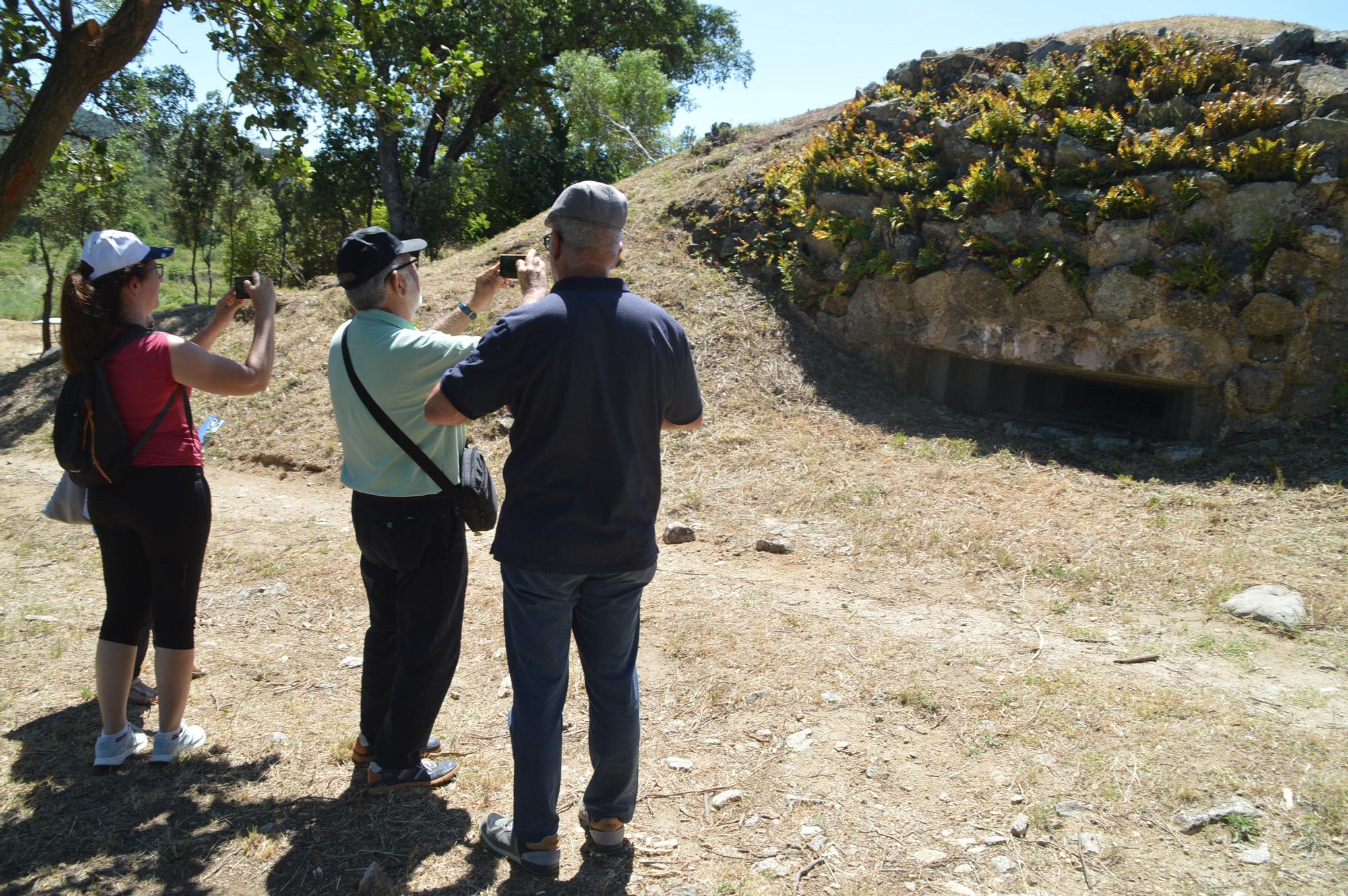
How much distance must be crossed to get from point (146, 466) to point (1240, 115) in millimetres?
7595

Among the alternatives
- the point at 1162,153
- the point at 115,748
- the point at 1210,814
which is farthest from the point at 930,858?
the point at 1162,153

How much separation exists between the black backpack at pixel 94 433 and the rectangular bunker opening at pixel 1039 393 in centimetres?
696

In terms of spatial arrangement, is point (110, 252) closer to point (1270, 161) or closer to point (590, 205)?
point (590, 205)

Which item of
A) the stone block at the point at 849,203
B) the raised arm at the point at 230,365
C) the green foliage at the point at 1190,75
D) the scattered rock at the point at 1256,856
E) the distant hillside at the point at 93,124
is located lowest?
the scattered rock at the point at 1256,856

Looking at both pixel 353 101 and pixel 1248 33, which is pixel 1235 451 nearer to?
pixel 1248 33

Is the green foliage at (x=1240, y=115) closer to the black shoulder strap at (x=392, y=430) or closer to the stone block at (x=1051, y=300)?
the stone block at (x=1051, y=300)

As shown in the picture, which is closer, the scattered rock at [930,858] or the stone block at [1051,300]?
the scattered rock at [930,858]

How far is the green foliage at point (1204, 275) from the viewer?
689cm

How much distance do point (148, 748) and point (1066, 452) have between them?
639 cm

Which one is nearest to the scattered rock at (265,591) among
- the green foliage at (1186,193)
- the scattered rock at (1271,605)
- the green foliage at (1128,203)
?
the scattered rock at (1271,605)

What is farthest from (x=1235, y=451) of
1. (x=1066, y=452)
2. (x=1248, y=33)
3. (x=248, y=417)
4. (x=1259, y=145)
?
(x=248, y=417)

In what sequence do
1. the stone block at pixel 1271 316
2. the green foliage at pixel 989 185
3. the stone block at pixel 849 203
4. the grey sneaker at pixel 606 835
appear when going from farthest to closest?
the stone block at pixel 849 203, the green foliage at pixel 989 185, the stone block at pixel 1271 316, the grey sneaker at pixel 606 835

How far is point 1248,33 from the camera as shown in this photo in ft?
29.7

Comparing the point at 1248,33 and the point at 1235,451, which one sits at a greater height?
the point at 1248,33
